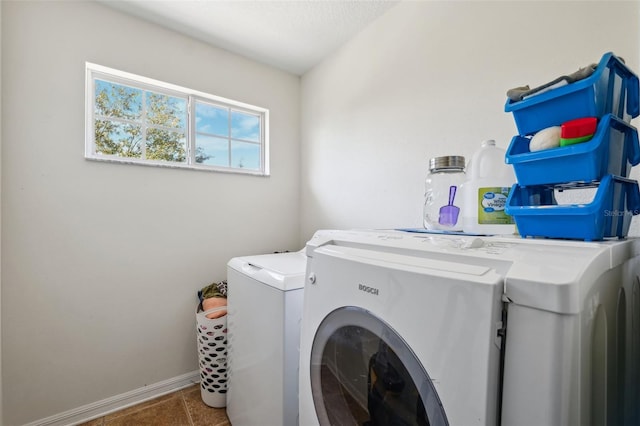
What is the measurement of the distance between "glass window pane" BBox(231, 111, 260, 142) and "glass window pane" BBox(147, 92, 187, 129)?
0.36m

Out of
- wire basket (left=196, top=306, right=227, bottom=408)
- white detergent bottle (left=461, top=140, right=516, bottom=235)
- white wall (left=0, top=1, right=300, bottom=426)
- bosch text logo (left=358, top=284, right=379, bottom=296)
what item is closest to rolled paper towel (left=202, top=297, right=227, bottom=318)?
wire basket (left=196, top=306, right=227, bottom=408)

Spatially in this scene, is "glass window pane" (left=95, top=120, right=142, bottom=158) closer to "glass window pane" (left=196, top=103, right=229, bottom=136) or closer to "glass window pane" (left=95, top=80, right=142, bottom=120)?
"glass window pane" (left=95, top=80, right=142, bottom=120)

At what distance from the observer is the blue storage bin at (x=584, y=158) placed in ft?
1.90

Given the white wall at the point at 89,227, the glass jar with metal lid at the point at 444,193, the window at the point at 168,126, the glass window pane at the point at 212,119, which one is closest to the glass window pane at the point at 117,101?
the window at the point at 168,126

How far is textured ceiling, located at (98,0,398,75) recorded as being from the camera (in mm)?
1601

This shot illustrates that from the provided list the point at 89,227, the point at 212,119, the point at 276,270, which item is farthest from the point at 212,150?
the point at 276,270

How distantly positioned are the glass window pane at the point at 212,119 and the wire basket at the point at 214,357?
131 cm

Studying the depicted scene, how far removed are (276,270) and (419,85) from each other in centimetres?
122

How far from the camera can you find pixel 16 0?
4.55 ft

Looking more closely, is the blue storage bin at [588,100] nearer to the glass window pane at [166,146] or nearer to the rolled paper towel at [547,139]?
the rolled paper towel at [547,139]

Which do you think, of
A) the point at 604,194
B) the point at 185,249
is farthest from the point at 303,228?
the point at 604,194

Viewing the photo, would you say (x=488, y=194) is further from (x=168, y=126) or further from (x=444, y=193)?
(x=168, y=126)

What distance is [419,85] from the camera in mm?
1488

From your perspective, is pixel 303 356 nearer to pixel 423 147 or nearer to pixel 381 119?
pixel 423 147
